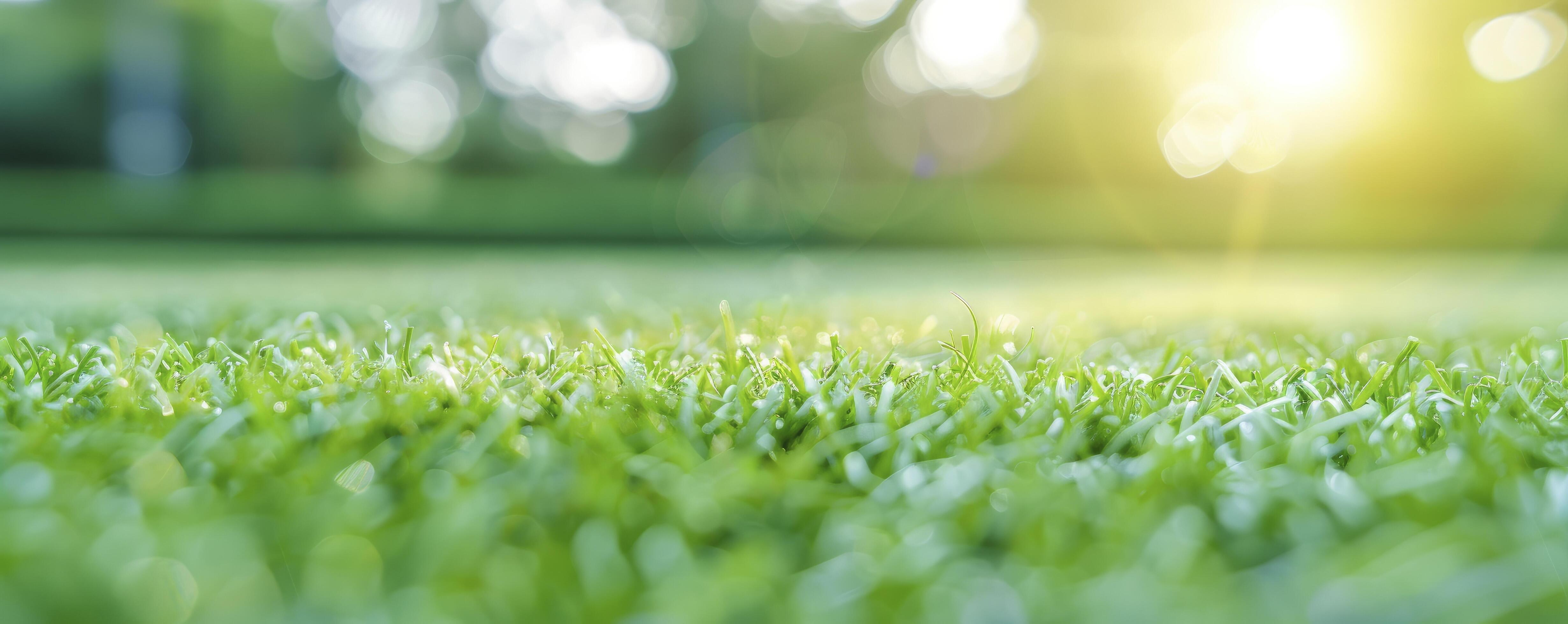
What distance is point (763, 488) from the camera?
78 cm

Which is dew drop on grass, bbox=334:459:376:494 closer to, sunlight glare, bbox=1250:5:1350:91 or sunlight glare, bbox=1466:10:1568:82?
sunlight glare, bbox=1250:5:1350:91

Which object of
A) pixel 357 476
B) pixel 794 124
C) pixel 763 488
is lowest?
pixel 763 488

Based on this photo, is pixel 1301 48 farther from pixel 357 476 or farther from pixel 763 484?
pixel 357 476

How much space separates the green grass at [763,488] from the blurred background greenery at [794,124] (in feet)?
42.4

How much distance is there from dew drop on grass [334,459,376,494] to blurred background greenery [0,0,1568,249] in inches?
524

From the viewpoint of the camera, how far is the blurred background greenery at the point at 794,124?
46.9 ft

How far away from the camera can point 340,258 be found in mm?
9508

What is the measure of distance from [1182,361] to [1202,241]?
51.3 ft

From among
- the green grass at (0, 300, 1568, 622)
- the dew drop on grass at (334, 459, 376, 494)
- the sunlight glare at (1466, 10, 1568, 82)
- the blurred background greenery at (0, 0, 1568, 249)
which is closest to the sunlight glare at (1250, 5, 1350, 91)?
the blurred background greenery at (0, 0, 1568, 249)

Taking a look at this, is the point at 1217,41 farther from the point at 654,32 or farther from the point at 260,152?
the point at 260,152

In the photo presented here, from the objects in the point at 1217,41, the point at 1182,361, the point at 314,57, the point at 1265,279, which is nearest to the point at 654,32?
the point at 314,57

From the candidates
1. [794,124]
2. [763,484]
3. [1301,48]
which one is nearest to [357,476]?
[763,484]

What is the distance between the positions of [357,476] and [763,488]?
0.39m

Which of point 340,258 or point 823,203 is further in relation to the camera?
point 823,203
